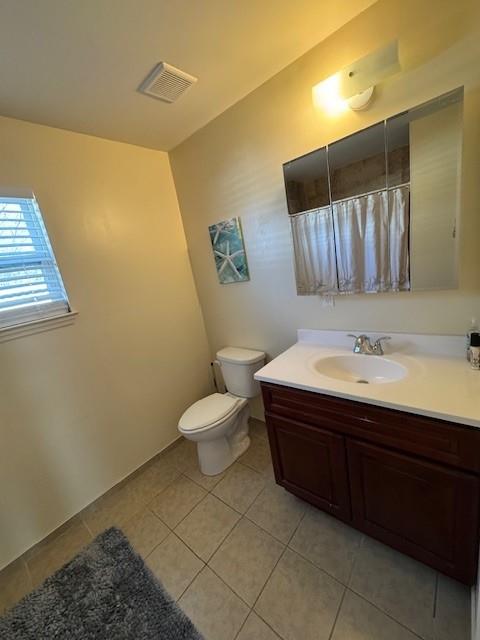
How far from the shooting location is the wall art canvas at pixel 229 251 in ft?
5.96

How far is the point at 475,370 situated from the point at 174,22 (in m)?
1.83

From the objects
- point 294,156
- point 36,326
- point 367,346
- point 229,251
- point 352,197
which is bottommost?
point 367,346

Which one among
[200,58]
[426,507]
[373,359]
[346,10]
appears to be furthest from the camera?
[373,359]

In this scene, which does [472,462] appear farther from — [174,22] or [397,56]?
[174,22]

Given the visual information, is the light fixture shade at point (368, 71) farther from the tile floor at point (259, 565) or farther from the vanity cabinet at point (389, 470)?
the tile floor at point (259, 565)

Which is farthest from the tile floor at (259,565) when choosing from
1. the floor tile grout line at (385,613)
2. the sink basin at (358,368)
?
the sink basin at (358,368)

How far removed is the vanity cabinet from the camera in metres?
0.89

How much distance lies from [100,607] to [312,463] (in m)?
1.15

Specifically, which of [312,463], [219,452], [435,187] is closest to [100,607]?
[219,452]

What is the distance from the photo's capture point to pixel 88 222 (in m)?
1.65

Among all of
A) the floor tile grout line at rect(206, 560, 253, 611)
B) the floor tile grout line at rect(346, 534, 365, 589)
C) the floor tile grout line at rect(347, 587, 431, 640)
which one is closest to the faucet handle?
the floor tile grout line at rect(346, 534, 365, 589)

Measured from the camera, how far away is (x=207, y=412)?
1.77 metres

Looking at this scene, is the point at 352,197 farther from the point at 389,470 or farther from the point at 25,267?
the point at 25,267

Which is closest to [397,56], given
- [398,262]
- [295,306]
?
[398,262]
